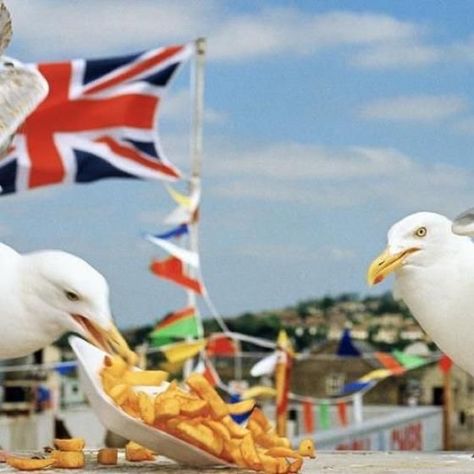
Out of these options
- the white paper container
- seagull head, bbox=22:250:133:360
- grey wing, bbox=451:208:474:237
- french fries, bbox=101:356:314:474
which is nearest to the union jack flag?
seagull head, bbox=22:250:133:360

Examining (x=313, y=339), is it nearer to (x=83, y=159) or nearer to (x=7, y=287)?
(x=83, y=159)

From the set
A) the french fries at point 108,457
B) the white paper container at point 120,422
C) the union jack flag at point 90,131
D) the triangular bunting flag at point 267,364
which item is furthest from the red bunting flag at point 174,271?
the white paper container at point 120,422

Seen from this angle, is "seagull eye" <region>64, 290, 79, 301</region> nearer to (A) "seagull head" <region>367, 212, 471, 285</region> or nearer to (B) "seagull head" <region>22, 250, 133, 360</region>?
(B) "seagull head" <region>22, 250, 133, 360</region>

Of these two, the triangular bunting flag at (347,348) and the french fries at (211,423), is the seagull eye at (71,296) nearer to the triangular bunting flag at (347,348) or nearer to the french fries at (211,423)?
the french fries at (211,423)

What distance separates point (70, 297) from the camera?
5.46 m

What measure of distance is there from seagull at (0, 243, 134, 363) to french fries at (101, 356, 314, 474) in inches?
8.7

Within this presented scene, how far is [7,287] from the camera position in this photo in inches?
221

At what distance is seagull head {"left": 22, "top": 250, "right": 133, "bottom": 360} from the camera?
17.7 feet

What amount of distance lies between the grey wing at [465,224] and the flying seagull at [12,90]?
91.4 inches

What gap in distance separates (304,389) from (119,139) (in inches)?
1485

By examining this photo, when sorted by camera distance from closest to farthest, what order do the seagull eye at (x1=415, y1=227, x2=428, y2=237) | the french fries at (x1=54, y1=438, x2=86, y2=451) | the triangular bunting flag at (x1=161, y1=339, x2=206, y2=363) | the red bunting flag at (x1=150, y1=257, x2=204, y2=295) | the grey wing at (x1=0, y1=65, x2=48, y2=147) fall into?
the french fries at (x1=54, y1=438, x2=86, y2=451)
the seagull eye at (x1=415, y1=227, x2=428, y2=237)
the grey wing at (x1=0, y1=65, x2=48, y2=147)
the triangular bunting flag at (x1=161, y1=339, x2=206, y2=363)
the red bunting flag at (x1=150, y1=257, x2=204, y2=295)

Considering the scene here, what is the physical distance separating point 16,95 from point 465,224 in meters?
2.58

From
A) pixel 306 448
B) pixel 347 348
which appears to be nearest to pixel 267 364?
pixel 347 348

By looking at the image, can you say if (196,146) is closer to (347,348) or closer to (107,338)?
(347,348)
